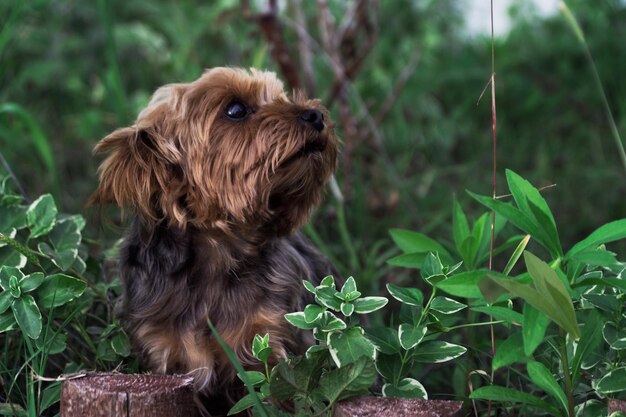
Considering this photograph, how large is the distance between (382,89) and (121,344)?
375cm

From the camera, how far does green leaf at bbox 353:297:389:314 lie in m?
2.44

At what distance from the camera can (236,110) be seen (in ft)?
10.1

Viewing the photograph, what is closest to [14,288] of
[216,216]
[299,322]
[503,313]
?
[216,216]

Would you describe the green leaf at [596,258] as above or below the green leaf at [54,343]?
above

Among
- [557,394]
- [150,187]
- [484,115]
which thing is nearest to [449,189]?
[484,115]

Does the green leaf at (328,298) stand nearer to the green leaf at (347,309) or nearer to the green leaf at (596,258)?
the green leaf at (347,309)

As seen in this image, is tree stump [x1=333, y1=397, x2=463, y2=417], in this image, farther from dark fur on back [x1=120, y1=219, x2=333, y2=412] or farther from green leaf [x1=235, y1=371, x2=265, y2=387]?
dark fur on back [x1=120, y1=219, x2=333, y2=412]

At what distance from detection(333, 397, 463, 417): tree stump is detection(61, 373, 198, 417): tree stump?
0.40m

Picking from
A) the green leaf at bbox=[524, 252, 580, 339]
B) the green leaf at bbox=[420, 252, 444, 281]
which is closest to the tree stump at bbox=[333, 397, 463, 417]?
the green leaf at bbox=[524, 252, 580, 339]

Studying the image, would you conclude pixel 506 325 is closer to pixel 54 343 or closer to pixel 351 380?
pixel 351 380

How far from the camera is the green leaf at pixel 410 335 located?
2.43 m

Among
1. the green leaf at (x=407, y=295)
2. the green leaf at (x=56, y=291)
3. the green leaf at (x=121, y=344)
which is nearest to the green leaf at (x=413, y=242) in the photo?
the green leaf at (x=407, y=295)

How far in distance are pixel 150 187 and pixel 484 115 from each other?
444cm

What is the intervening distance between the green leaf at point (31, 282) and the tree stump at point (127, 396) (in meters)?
0.50
